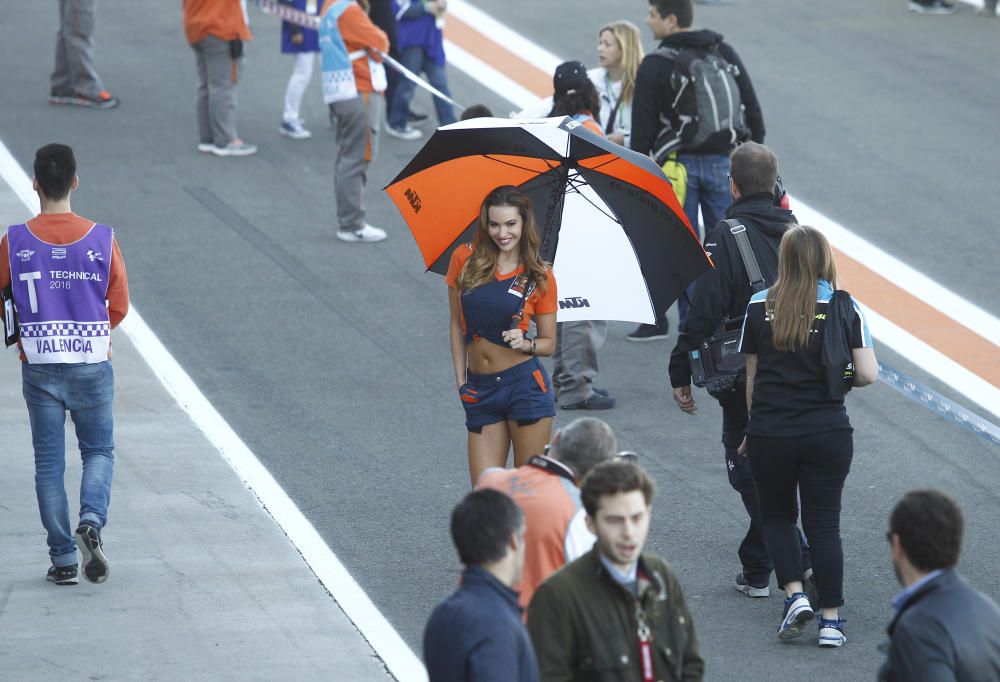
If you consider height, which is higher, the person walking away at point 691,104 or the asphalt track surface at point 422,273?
the person walking away at point 691,104

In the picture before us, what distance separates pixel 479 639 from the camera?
14.7 feet

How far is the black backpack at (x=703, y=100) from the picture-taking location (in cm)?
1091

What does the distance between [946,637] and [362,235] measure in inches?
381

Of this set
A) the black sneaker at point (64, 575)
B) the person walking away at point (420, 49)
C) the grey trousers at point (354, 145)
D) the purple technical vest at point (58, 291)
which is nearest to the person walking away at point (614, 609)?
the purple technical vest at point (58, 291)

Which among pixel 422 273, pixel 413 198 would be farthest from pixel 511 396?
pixel 422 273

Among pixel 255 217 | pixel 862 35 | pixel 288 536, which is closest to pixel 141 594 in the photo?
pixel 288 536

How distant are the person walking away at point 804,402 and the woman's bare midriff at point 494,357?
3.51ft

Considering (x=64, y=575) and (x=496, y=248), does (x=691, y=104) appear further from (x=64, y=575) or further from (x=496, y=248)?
(x=64, y=575)

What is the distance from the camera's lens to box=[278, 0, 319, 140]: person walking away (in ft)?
52.6

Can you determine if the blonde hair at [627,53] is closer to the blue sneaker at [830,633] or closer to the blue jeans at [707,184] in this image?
the blue jeans at [707,184]

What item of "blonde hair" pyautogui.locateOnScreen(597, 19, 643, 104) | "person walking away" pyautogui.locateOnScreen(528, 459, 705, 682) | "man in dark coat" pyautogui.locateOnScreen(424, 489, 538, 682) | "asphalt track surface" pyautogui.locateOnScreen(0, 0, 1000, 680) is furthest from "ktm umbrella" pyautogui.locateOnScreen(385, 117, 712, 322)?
"blonde hair" pyautogui.locateOnScreen(597, 19, 643, 104)

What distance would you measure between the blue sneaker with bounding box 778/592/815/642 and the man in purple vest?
3304mm

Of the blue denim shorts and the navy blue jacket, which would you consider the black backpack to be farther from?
the navy blue jacket

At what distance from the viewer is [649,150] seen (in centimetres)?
1117
